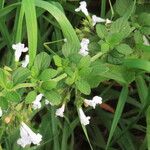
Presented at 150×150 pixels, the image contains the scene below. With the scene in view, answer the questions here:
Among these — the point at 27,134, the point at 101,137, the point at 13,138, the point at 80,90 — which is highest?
the point at 80,90

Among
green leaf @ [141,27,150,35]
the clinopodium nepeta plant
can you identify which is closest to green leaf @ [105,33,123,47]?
the clinopodium nepeta plant

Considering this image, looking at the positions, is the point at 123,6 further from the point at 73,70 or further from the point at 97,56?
the point at 73,70

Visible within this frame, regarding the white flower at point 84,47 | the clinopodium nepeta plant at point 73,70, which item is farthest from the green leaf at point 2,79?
the white flower at point 84,47

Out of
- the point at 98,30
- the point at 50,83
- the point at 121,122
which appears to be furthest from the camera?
the point at 121,122

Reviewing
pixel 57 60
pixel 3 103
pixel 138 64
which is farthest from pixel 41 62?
pixel 138 64

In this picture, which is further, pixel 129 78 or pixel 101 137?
pixel 101 137

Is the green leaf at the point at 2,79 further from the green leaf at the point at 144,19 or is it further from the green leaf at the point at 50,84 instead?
the green leaf at the point at 144,19

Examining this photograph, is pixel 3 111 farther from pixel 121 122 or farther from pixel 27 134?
pixel 121 122

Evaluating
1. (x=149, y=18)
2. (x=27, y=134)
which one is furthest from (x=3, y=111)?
(x=149, y=18)

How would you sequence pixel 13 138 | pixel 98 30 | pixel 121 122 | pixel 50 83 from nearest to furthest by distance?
pixel 50 83 < pixel 98 30 < pixel 13 138 < pixel 121 122
